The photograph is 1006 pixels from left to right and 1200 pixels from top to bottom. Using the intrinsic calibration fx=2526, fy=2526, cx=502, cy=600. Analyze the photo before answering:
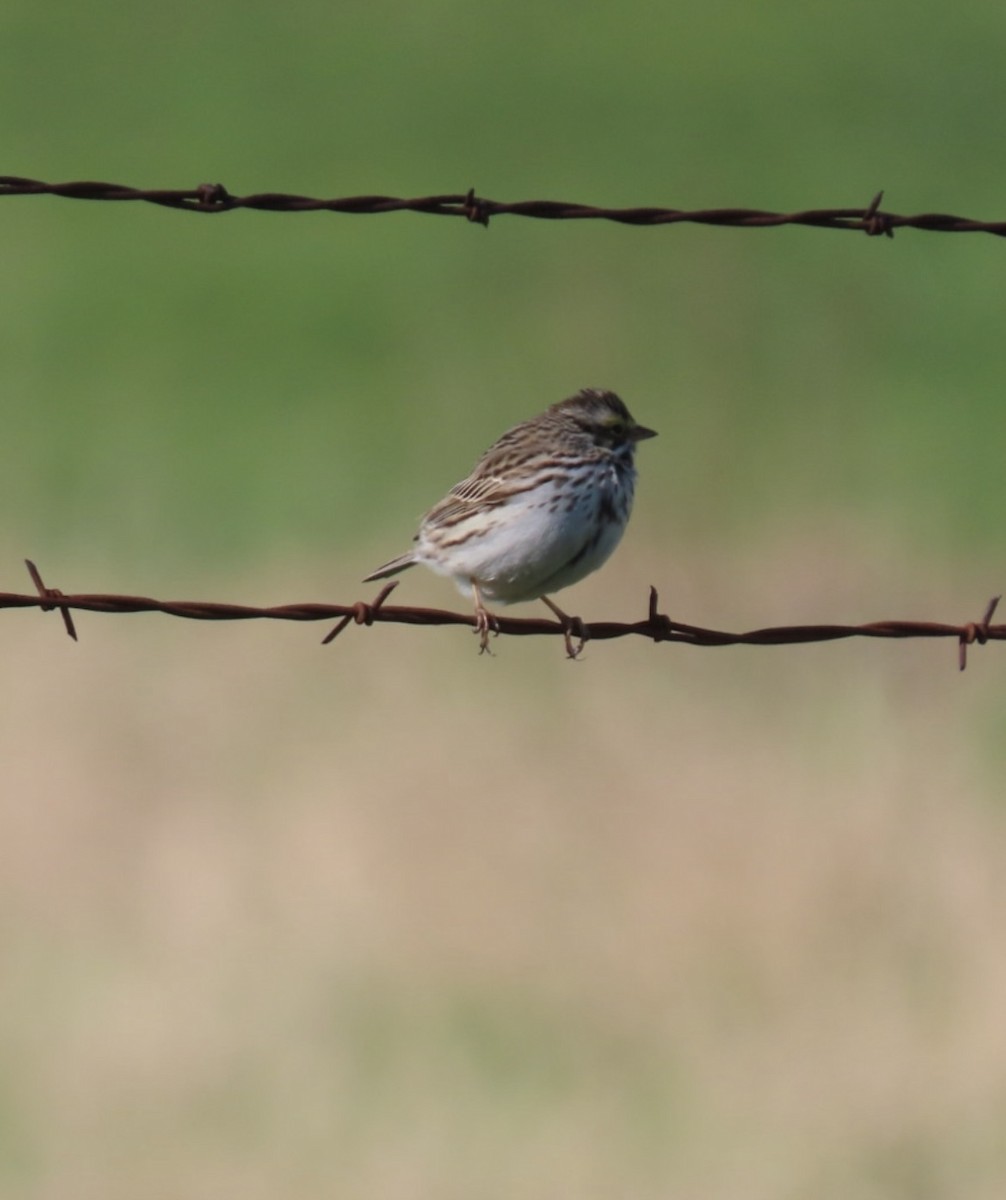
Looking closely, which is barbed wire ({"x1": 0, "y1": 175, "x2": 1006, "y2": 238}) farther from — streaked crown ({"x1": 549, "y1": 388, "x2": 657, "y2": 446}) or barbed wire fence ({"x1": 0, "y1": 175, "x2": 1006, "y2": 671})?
streaked crown ({"x1": 549, "y1": 388, "x2": 657, "y2": 446})

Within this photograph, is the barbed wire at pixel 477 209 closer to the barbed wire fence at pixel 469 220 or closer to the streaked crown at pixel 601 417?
the barbed wire fence at pixel 469 220

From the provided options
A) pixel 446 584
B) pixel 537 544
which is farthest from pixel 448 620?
pixel 446 584

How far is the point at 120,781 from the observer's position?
10656 mm

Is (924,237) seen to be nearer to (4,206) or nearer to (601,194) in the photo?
Answer: (601,194)

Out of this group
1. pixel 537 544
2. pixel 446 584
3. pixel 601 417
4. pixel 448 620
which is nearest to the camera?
pixel 448 620

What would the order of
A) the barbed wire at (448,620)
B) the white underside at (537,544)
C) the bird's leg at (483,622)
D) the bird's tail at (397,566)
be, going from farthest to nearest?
the bird's tail at (397,566)
the white underside at (537,544)
the bird's leg at (483,622)
the barbed wire at (448,620)

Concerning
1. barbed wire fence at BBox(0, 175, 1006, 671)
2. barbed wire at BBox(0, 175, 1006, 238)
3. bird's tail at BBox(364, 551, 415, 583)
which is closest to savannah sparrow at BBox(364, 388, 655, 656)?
bird's tail at BBox(364, 551, 415, 583)

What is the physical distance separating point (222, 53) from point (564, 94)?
10.6 feet

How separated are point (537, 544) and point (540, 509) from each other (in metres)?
0.13

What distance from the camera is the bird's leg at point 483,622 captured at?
6.65 metres

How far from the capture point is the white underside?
23.2ft

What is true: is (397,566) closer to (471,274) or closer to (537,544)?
(537,544)

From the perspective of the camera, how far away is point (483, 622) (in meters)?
6.78

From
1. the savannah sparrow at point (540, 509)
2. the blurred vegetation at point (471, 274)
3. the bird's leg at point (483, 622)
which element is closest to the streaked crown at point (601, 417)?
the savannah sparrow at point (540, 509)
